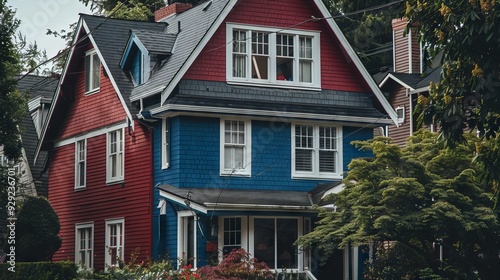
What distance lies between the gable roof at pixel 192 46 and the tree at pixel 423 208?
240 inches

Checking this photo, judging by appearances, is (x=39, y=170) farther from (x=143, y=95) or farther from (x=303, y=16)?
(x=303, y=16)

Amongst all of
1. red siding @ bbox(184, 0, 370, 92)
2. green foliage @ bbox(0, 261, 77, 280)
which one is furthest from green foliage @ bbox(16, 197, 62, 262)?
red siding @ bbox(184, 0, 370, 92)

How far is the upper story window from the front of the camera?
114ft

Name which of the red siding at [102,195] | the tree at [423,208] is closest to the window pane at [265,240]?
the tree at [423,208]

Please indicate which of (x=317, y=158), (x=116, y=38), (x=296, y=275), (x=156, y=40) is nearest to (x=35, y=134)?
(x=116, y=38)

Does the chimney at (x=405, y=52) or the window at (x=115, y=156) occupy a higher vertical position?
the chimney at (x=405, y=52)

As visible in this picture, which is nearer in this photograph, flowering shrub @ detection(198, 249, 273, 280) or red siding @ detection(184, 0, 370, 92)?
flowering shrub @ detection(198, 249, 273, 280)

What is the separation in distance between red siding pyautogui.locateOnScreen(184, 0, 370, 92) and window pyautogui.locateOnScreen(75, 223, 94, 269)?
873 cm

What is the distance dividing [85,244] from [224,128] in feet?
29.3

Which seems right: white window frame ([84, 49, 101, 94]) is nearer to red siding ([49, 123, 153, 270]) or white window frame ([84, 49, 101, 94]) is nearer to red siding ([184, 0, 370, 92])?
red siding ([49, 123, 153, 270])

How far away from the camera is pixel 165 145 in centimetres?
3412

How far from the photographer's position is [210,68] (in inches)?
1344

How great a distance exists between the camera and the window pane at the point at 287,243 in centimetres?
3375

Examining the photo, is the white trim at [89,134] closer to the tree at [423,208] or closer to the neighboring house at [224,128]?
the neighboring house at [224,128]
